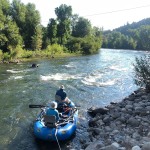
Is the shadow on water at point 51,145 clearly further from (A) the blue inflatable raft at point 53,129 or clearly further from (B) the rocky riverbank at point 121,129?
(B) the rocky riverbank at point 121,129

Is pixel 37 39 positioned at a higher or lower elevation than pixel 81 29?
lower

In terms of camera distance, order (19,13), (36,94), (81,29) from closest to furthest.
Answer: (36,94) < (19,13) < (81,29)

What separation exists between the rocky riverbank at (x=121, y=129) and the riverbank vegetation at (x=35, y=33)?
27439mm

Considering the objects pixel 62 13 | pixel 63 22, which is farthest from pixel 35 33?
pixel 62 13

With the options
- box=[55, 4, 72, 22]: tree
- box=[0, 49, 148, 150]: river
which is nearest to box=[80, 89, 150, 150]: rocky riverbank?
box=[0, 49, 148, 150]: river

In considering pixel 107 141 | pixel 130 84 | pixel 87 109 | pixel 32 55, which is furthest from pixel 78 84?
pixel 32 55

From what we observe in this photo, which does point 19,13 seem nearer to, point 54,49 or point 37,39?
point 37,39

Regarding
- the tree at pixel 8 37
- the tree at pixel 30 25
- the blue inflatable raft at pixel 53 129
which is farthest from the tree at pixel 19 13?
the blue inflatable raft at pixel 53 129

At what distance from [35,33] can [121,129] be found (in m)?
42.4

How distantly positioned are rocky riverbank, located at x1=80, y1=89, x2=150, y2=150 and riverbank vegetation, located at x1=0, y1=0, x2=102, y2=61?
27.4 m

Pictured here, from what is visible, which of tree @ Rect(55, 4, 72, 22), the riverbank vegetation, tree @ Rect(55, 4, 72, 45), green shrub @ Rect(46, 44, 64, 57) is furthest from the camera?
tree @ Rect(55, 4, 72, 22)

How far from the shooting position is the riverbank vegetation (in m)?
40.8

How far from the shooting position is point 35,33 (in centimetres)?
5012

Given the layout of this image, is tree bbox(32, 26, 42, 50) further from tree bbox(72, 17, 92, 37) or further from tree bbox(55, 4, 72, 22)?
tree bbox(72, 17, 92, 37)
